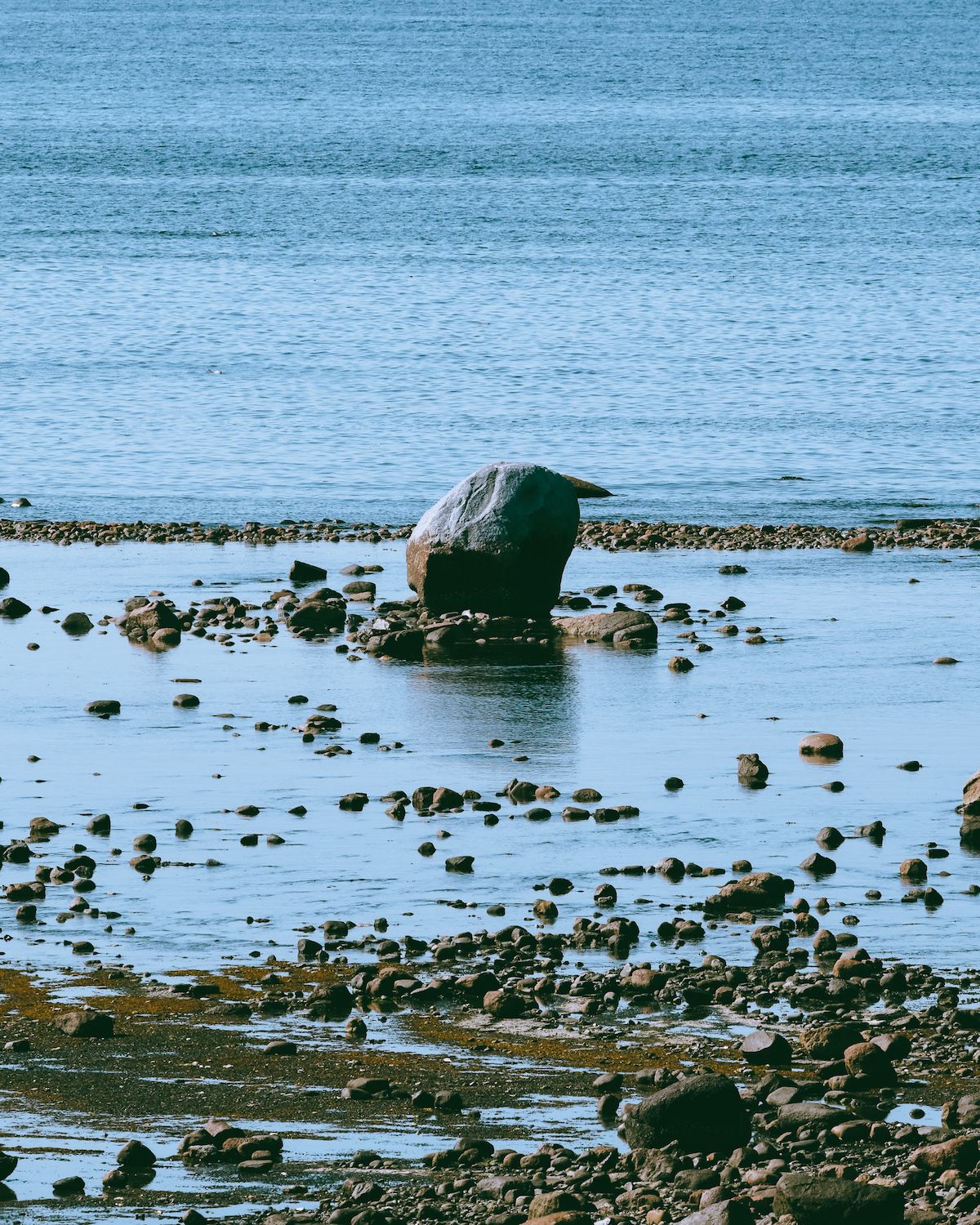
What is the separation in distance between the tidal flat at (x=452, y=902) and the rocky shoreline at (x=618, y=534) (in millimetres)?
7223

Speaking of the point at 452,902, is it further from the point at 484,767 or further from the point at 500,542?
the point at 500,542

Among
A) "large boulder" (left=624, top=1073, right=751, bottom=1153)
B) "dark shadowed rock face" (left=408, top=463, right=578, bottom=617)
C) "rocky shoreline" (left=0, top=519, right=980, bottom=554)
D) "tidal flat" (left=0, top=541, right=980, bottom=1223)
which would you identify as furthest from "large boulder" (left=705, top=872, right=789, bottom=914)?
"rocky shoreline" (left=0, top=519, right=980, bottom=554)

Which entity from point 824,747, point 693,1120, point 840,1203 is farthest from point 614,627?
point 840,1203

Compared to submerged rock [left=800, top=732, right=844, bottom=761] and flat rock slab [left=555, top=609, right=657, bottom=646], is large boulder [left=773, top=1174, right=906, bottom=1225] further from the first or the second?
flat rock slab [left=555, top=609, right=657, bottom=646]

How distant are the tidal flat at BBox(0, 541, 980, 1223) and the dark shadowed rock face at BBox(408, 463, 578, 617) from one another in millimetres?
1723

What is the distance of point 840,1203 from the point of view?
1039 cm

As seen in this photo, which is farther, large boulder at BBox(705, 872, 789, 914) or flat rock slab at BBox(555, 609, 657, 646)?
flat rock slab at BBox(555, 609, 657, 646)

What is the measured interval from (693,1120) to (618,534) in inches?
→ 986

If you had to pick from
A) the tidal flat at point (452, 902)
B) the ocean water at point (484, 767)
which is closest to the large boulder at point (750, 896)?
the tidal flat at point (452, 902)

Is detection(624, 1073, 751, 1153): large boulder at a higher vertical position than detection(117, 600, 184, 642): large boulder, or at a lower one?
lower

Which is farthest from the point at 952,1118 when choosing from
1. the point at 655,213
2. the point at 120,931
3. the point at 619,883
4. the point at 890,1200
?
the point at 655,213

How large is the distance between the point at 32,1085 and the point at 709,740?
10199 millimetres

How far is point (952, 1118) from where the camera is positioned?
12.1 meters

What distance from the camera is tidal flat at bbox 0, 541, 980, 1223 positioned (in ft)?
40.3
